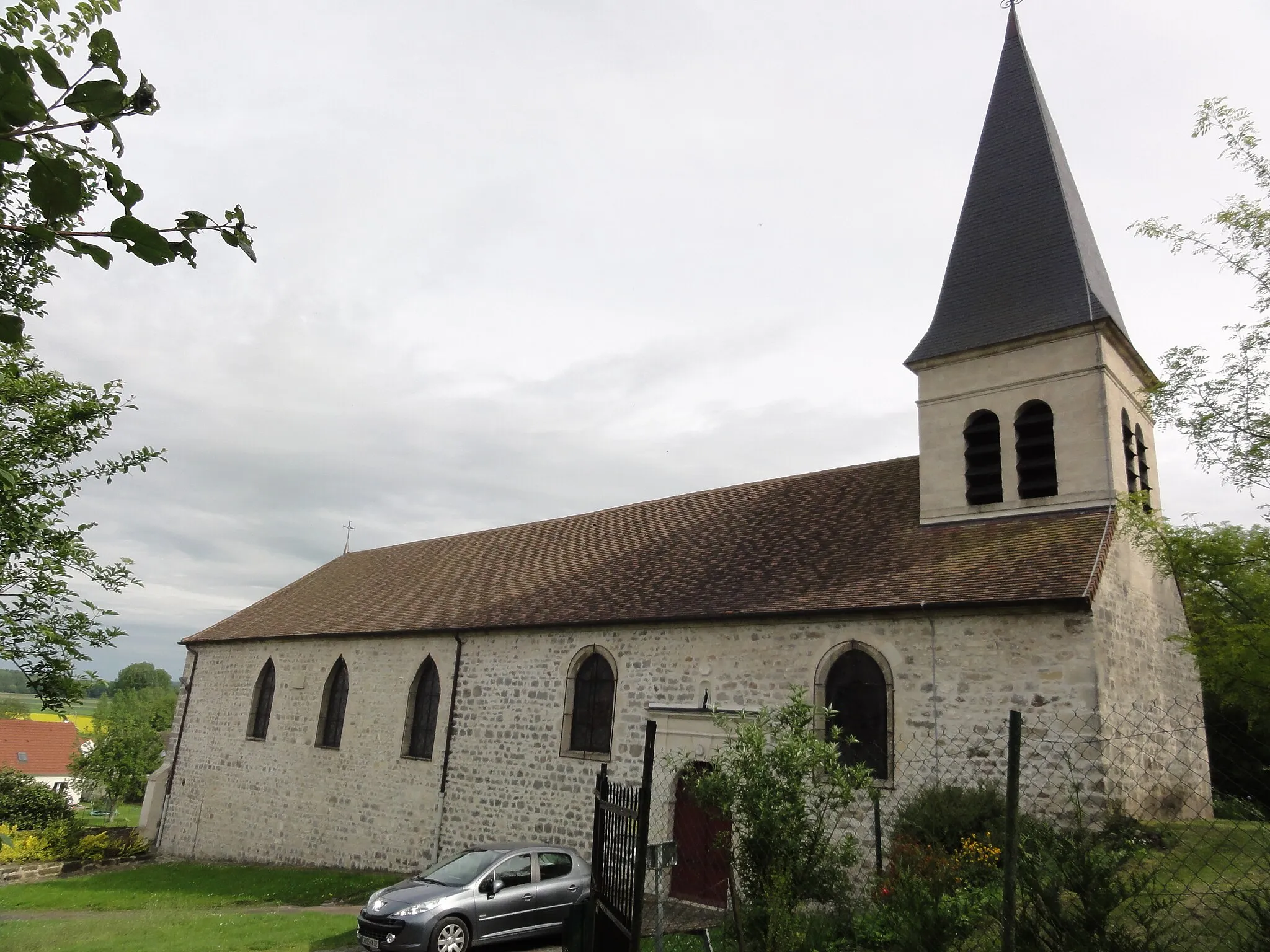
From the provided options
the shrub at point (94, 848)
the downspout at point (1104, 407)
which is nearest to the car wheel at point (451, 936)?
the downspout at point (1104, 407)

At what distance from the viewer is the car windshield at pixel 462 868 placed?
1098cm

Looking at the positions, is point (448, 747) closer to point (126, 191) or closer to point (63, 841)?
point (63, 841)

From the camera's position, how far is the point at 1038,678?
1058cm

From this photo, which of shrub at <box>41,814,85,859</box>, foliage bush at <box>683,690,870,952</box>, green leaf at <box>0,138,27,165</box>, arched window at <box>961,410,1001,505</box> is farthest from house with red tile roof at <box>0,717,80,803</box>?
green leaf at <box>0,138,27,165</box>

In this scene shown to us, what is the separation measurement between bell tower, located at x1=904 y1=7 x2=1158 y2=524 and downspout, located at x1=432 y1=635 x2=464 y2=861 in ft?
32.7

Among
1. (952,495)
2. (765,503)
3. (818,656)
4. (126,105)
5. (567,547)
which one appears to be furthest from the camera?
(567,547)

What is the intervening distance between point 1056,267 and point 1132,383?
254cm

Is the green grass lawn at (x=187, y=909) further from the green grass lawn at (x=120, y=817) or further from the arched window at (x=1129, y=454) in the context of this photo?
the green grass lawn at (x=120, y=817)

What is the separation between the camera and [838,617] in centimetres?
1238

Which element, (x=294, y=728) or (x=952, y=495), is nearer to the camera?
(x=952, y=495)

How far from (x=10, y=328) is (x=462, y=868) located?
1091 cm

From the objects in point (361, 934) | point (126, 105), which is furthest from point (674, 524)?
point (126, 105)

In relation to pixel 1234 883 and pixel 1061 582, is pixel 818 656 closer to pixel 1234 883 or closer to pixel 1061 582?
pixel 1061 582

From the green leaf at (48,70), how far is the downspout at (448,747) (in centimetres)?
1623
